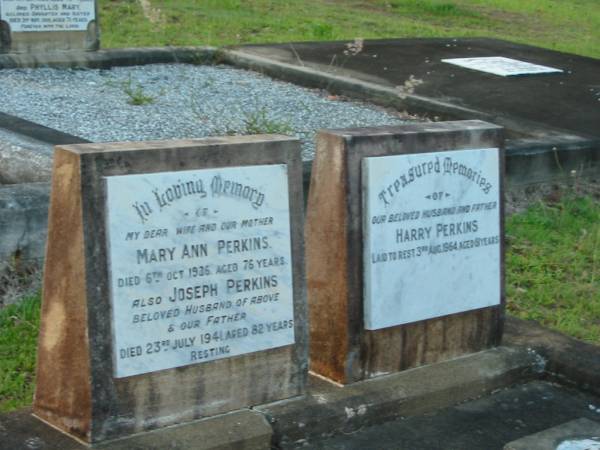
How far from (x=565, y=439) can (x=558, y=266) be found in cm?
229

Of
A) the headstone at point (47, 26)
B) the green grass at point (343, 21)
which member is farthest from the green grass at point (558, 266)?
the green grass at point (343, 21)

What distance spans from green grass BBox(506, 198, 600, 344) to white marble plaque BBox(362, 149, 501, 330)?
2.64 ft

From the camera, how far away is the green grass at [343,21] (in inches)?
485

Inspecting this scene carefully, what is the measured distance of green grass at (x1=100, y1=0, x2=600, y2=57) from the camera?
12.3 metres

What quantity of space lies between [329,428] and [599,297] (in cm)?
203

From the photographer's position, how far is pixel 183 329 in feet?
11.6

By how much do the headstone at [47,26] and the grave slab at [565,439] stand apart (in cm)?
704

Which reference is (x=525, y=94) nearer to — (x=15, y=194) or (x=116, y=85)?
(x=116, y=85)

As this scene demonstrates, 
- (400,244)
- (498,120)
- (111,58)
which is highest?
(111,58)

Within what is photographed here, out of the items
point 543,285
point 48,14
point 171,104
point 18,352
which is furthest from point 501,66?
point 18,352

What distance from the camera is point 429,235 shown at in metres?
4.12

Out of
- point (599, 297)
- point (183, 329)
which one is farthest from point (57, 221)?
point (599, 297)

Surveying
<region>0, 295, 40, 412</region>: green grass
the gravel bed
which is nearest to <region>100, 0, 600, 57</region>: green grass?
the gravel bed

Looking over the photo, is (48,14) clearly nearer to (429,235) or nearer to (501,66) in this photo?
(501,66)
